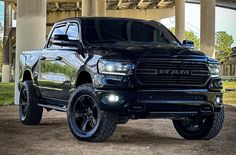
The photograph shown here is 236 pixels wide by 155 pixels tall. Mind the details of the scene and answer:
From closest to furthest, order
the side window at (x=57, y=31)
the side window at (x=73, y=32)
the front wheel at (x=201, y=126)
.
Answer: the front wheel at (x=201, y=126)
the side window at (x=73, y=32)
the side window at (x=57, y=31)

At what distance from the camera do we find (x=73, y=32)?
9.66 metres

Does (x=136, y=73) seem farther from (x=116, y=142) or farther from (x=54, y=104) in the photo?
(x=54, y=104)

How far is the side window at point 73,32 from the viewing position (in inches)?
371

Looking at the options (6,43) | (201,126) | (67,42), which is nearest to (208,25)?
(201,126)

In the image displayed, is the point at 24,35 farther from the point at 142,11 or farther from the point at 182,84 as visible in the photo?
the point at 142,11

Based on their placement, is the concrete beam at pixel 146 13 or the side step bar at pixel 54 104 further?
the concrete beam at pixel 146 13

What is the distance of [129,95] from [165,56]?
84cm

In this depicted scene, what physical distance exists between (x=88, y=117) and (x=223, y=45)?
79734mm

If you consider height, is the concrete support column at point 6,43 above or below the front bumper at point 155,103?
above

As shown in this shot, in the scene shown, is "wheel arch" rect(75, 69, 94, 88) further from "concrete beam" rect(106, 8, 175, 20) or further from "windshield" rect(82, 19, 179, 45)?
"concrete beam" rect(106, 8, 175, 20)

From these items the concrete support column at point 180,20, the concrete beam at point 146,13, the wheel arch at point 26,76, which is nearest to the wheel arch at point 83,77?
the wheel arch at point 26,76

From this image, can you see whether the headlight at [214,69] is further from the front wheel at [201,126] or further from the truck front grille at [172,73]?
the front wheel at [201,126]

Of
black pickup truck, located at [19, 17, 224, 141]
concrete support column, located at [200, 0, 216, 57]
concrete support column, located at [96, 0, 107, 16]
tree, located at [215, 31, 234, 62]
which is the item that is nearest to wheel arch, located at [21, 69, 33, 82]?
black pickup truck, located at [19, 17, 224, 141]

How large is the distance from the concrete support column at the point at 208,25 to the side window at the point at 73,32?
28276 millimetres
